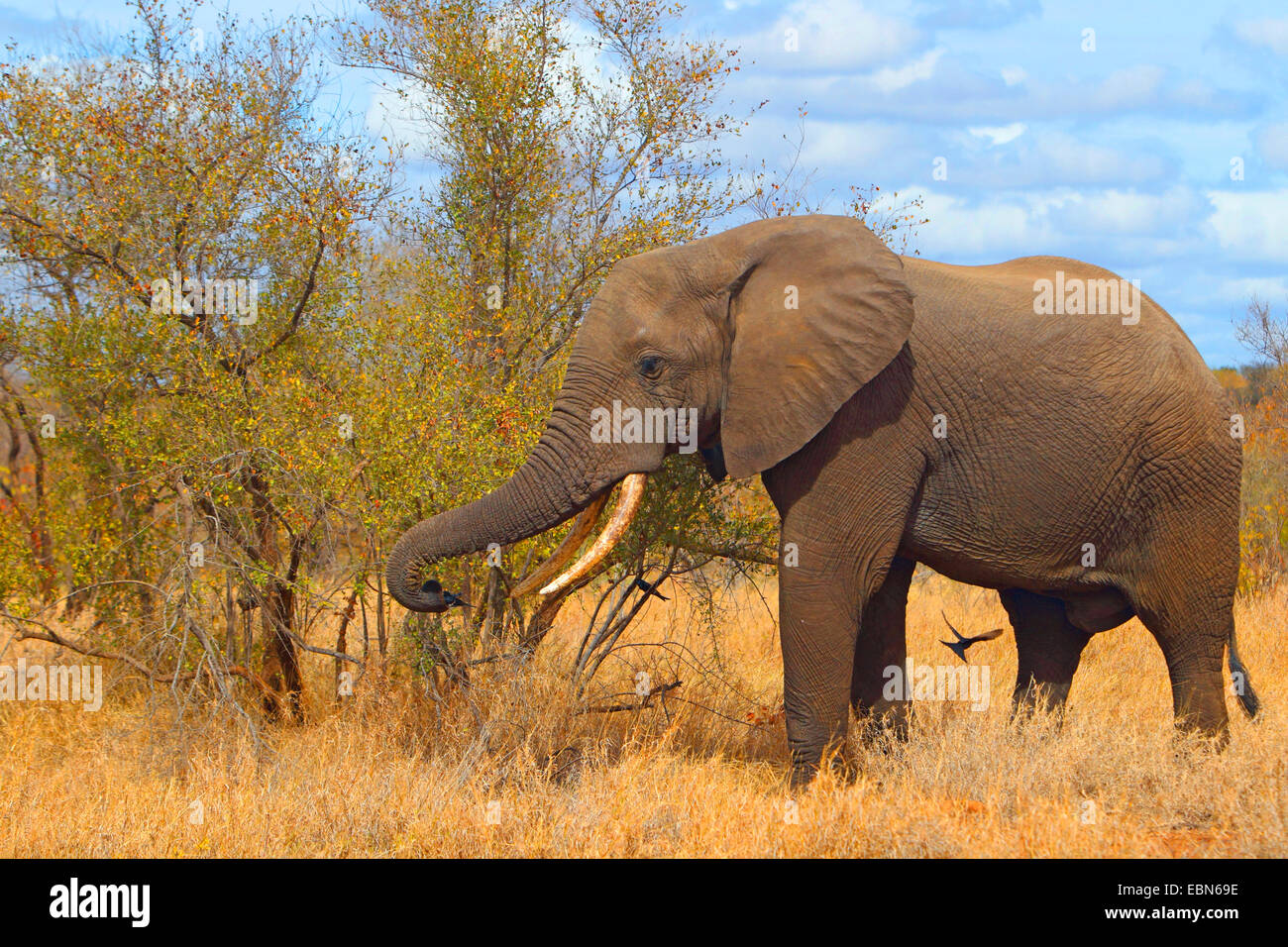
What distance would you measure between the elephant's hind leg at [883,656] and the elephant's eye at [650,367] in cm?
211

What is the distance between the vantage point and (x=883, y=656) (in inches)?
320

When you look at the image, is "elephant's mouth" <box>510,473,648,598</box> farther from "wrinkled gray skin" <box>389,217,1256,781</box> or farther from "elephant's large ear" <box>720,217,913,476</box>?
"elephant's large ear" <box>720,217,913,476</box>

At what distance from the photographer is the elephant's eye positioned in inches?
281

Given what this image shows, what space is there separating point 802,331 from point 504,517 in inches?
77.0

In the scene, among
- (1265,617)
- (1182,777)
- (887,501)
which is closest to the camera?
(1182,777)

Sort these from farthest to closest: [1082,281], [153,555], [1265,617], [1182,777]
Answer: [1265,617]
[153,555]
[1082,281]
[1182,777]

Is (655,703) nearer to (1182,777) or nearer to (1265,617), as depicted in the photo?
(1182,777)

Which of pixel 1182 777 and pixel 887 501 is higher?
pixel 887 501

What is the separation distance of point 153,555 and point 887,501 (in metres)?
5.67

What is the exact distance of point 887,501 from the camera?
707 centimetres

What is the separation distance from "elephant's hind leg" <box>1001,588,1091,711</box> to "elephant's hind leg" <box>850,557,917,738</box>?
34.6 inches

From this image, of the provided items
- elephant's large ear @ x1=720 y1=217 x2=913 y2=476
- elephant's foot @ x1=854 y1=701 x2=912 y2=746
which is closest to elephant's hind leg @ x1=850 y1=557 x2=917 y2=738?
elephant's foot @ x1=854 y1=701 x2=912 y2=746

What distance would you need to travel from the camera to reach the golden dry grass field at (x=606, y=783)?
610 cm

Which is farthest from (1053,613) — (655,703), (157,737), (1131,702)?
(157,737)
